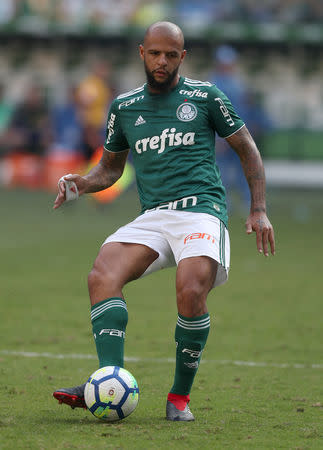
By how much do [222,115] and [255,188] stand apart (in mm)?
448

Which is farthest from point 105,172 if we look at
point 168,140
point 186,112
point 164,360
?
point 164,360

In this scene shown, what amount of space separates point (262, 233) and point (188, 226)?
410mm

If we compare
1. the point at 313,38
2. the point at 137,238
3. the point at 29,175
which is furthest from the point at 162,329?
the point at 313,38

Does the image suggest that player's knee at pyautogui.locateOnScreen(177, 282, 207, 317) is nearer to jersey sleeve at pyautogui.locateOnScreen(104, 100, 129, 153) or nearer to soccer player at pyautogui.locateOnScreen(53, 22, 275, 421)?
soccer player at pyautogui.locateOnScreen(53, 22, 275, 421)

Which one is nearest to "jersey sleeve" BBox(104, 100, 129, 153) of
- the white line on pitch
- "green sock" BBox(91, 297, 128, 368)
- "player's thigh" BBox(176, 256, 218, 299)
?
"player's thigh" BBox(176, 256, 218, 299)

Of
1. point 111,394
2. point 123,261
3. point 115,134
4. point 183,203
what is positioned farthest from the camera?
point 115,134

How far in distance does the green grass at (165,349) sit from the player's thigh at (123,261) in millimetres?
761

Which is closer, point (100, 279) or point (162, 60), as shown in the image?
point (100, 279)

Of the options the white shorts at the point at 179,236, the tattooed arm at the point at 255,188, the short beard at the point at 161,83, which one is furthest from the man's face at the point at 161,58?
the white shorts at the point at 179,236

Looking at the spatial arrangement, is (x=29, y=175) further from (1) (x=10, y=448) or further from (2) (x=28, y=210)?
(1) (x=10, y=448)

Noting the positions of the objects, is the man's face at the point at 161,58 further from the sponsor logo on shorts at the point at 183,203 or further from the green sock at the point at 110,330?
the green sock at the point at 110,330

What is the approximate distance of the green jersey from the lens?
5.35 m

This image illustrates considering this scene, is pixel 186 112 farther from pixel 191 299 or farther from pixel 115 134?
pixel 191 299

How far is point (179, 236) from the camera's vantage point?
5254mm
